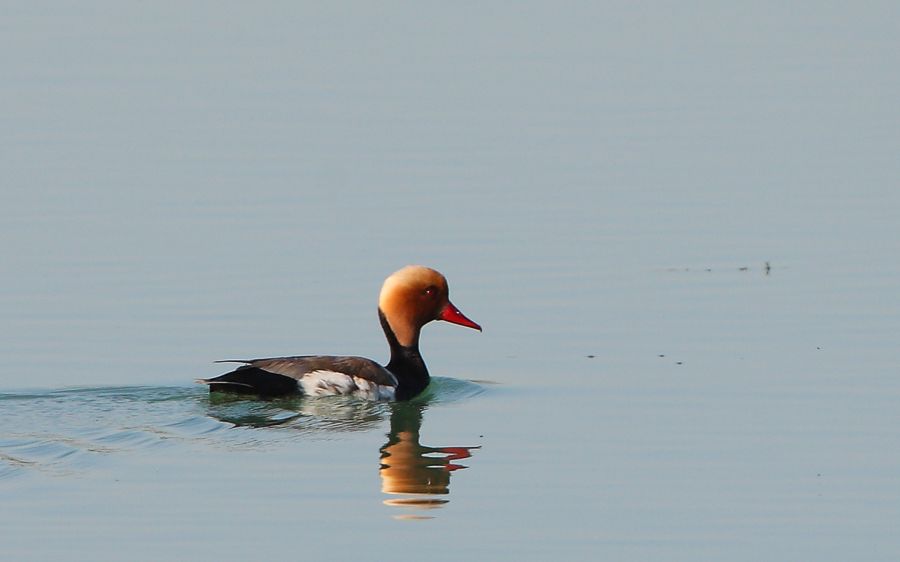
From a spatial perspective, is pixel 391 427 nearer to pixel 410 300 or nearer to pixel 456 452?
pixel 456 452

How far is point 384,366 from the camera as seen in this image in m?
13.4

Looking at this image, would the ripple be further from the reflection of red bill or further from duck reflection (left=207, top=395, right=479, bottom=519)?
the reflection of red bill

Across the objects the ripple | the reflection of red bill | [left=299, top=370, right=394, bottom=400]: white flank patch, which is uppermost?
[left=299, top=370, right=394, bottom=400]: white flank patch

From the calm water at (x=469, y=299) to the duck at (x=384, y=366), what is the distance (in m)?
0.14

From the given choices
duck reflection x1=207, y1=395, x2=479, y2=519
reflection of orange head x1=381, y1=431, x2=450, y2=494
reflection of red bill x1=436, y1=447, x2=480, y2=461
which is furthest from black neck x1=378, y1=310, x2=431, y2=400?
reflection of red bill x1=436, y1=447, x2=480, y2=461

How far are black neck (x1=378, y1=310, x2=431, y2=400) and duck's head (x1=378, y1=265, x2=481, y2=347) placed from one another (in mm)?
35

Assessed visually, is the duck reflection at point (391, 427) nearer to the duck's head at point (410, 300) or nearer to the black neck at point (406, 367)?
the black neck at point (406, 367)

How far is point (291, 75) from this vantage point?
23.6 m

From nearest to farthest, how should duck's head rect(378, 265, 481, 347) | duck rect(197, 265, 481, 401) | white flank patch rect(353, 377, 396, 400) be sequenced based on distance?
duck rect(197, 265, 481, 401)
white flank patch rect(353, 377, 396, 400)
duck's head rect(378, 265, 481, 347)

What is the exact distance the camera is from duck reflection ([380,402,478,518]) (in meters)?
9.88

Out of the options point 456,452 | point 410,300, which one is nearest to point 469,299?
point 410,300

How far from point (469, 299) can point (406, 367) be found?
1.74m

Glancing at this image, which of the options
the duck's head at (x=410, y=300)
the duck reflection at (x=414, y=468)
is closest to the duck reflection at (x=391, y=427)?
the duck reflection at (x=414, y=468)

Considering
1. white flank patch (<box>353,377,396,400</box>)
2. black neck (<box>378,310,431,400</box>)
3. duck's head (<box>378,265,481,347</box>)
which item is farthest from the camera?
duck's head (<box>378,265,481,347</box>)
